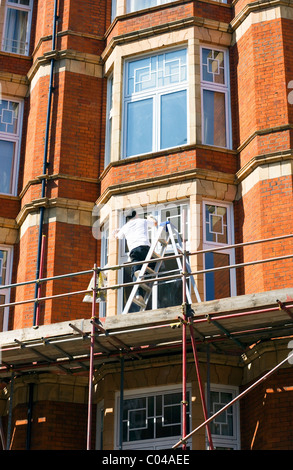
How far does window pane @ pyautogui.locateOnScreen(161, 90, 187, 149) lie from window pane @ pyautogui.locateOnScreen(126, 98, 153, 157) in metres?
0.29

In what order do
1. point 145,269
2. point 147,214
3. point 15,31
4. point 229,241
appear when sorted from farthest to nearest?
point 15,31
point 147,214
point 229,241
point 145,269

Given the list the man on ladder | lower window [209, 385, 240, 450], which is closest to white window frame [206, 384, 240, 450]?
lower window [209, 385, 240, 450]

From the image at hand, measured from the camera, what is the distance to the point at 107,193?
19.7 metres

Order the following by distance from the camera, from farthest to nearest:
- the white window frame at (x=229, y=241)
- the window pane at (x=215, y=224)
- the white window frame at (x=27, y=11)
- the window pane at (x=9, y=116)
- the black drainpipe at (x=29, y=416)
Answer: the white window frame at (x=27, y=11) → the window pane at (x=9, y=116) → the window pane at (x=215, y=224) → the white window frame at (x=229, y=241) → the black drainpipe at (x=29, y=416)

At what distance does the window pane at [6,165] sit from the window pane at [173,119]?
4.09 metres

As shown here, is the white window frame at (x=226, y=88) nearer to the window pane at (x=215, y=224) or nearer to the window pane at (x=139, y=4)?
the window pane at (x=215, y=224)

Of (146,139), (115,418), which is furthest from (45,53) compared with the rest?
(115,418)

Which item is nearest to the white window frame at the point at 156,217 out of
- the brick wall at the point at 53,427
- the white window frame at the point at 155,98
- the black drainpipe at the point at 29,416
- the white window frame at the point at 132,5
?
the white window frame at the point at 155,98

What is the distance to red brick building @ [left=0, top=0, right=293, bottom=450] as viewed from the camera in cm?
1667

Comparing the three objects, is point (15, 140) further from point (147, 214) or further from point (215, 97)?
point (215, 97)

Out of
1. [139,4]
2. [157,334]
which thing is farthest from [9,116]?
[157,334]

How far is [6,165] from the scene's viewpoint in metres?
22.0

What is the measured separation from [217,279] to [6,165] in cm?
639

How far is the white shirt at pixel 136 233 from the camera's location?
57.8ft
